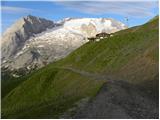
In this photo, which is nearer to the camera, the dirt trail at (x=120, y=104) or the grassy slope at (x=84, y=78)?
the dirt trail at (x=120, y=104)

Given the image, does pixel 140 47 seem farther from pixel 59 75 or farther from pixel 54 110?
pixel 54 110

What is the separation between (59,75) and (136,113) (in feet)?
179

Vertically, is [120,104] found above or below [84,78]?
below

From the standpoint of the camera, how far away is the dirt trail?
193ft

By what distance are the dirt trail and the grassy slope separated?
3270 millimetres

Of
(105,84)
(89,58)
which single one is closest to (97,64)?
(89,58)

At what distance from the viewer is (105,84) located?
7356cm

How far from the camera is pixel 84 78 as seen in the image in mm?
92750

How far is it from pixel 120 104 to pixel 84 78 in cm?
2992

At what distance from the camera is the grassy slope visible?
242ft

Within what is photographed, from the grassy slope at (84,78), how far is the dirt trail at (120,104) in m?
3.27

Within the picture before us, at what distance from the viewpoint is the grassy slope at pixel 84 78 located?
73.8m

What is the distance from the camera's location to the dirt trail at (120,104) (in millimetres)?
58750

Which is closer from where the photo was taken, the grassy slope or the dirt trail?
the dirt trail
